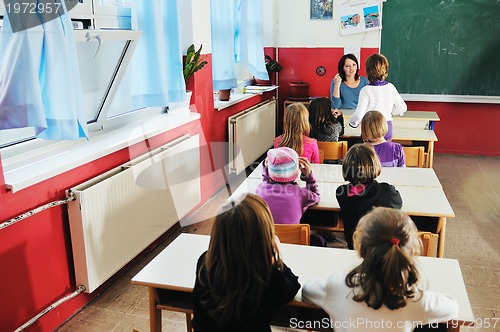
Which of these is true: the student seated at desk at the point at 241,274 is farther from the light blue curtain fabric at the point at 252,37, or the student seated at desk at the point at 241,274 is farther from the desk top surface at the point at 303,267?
the light blue curtain fabric at the point at 252,37

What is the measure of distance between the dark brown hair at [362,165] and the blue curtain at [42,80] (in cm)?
144

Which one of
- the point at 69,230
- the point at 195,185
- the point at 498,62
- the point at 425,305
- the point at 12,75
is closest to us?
the point at 425,305

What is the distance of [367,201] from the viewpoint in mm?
2645

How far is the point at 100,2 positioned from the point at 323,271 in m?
2.28

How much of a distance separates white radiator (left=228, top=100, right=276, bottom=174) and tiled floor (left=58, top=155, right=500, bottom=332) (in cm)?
53

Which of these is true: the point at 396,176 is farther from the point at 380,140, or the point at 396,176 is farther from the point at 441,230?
the point at 441,230

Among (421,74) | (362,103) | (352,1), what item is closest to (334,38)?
(352,1)

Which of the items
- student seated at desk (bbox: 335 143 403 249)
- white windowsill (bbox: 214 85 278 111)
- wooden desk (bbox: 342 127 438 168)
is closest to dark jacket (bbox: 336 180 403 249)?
student seated at desk (bbox: 335 143 403 249)

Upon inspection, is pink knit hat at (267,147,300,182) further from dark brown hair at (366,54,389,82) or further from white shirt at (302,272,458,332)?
dark brown hair at (366,54,389,82)

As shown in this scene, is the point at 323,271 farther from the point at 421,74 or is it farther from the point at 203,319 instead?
the point at 421,74

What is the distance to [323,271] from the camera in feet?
6.54

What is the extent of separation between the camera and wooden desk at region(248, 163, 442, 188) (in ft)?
10.4

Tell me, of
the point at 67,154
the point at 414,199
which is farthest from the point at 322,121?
the point at 67,154

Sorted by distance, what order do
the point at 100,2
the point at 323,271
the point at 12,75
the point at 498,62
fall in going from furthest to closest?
the point at 498,62 < the point at 100,2 < the point at 12,75 < the point at 323,271
